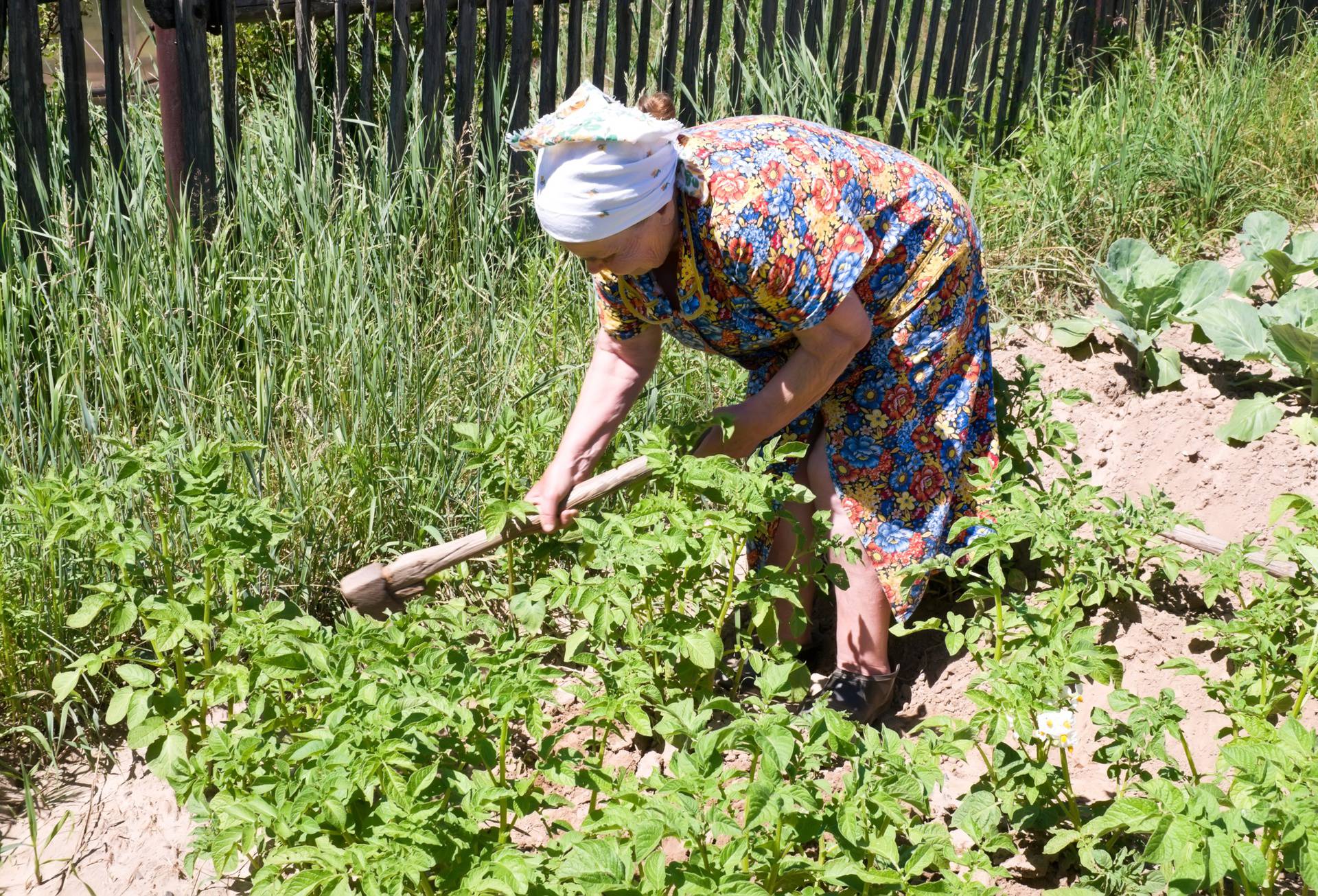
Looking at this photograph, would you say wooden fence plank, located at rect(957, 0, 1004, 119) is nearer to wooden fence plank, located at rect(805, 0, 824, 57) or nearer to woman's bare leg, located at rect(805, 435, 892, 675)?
wooden fence plank, located at rect(805, 0, 824, 57)

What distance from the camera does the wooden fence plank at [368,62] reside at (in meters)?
3.64

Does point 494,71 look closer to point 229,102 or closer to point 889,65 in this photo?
point 229,102

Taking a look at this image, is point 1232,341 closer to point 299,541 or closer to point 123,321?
point 299,541

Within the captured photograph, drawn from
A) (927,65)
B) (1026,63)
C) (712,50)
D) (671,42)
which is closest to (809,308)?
(671,42)

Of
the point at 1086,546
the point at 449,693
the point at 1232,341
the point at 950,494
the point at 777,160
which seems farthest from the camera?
the point at 1232,341

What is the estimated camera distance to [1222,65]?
513 cm

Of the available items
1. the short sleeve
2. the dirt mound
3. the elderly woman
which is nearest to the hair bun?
the elderly woman

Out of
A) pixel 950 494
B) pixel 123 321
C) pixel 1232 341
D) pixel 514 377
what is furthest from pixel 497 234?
pixel 1232 341

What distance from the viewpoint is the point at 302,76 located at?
11.6ft

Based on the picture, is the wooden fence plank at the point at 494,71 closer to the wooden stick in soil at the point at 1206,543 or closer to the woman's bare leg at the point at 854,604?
the woman's bare leg at the point at 854,604

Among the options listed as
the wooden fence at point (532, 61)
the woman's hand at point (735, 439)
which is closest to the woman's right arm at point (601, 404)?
the woman's hand at point (735, 439)

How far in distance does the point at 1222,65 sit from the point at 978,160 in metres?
1.22

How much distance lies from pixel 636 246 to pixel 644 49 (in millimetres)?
2269

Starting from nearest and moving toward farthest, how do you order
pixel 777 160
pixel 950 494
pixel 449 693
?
pixel 449 693
pixel 777 160
pixel 950 494
